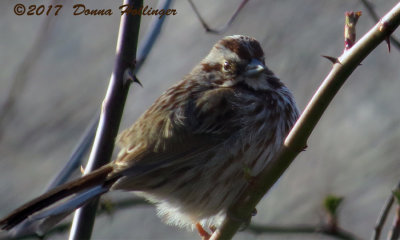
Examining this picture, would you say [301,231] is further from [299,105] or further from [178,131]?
[299,105]

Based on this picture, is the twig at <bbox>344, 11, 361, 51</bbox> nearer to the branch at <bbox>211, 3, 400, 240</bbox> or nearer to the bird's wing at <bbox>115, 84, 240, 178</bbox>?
the branch at <bbox>211, 3, 400, 240</bbox>

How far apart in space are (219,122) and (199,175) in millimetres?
326

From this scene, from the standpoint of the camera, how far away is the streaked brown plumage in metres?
3.96

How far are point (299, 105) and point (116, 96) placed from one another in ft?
12.2

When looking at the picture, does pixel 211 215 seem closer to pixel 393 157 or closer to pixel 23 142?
pixel 393 157

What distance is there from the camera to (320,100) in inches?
111

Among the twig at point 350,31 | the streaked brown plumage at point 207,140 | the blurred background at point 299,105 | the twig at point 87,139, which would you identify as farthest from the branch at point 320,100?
the blurred background at point 299,105

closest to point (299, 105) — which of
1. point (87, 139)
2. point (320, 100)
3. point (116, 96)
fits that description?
point (87, 139)

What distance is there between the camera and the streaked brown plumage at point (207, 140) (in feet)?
13.0

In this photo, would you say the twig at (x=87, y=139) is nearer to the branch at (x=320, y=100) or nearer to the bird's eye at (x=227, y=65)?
the bird's eye at (x=227, y=65)

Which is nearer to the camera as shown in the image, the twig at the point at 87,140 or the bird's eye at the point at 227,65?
the twig at the point at 87,140

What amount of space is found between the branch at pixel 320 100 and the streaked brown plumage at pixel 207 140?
0.70 metres

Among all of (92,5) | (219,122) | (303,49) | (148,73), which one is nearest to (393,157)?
(303,49)

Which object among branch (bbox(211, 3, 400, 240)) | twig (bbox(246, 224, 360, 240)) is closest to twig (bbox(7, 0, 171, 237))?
branch (bbox(211, 3, 400, 240))
